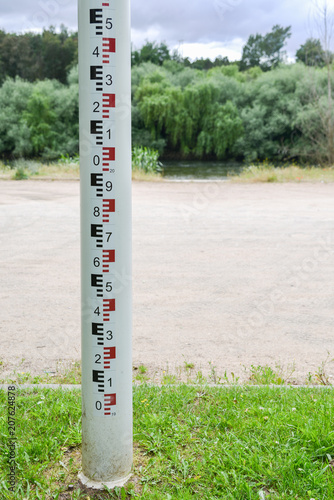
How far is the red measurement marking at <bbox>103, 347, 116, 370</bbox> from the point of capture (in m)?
2.58

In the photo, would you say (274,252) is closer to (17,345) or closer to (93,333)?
(17,345)

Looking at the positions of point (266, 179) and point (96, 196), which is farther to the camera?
point (266, 179)

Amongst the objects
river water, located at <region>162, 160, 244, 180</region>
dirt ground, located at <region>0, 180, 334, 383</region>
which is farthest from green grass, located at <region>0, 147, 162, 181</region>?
dirt ground, located at <region>0, 180, 334, 383</region>

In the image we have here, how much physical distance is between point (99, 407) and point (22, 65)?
54202mm

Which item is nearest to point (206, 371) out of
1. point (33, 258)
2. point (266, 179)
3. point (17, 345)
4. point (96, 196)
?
point (17, 345)

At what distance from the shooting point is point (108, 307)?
100 inches

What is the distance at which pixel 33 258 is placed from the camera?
9062 mm

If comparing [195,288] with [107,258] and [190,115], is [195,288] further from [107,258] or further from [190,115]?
[190,115]

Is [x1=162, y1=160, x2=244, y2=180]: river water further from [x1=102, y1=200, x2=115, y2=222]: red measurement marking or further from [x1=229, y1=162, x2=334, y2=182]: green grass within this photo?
[x1=102, y1=200, x2=115, y2=222]: red measurement marking

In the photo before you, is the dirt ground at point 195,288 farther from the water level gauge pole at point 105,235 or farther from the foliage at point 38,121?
the foliage at point 38,121

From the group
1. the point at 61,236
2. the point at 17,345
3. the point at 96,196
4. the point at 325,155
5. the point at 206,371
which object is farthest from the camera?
the point at 325,155

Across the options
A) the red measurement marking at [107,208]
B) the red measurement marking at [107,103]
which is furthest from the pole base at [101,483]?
the red measurement marking at [107,103]

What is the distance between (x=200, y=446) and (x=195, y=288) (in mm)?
4366

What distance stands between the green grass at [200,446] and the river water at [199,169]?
29.1 m
